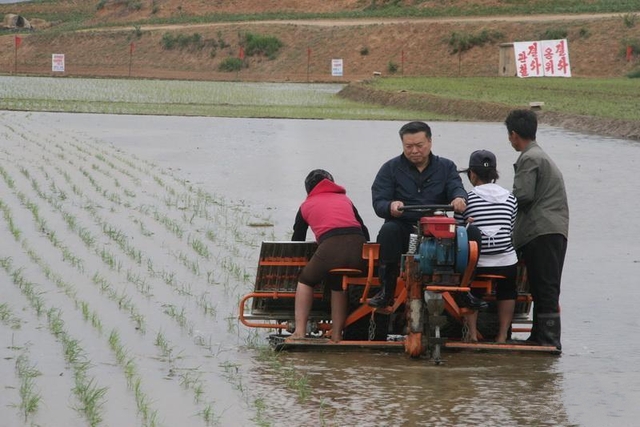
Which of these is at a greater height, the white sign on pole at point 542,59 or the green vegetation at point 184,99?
the white sign on pole at point 542,59

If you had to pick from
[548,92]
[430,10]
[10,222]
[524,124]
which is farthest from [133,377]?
[430,10]

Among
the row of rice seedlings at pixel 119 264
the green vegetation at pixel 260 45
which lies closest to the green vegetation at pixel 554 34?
the green vegetation at pixel 260 45

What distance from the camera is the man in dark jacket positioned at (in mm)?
7805

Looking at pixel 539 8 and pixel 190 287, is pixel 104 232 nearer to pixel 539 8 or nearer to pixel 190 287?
pixel 190 287

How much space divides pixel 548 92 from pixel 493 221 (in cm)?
3502

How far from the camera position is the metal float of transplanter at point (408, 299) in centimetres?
744

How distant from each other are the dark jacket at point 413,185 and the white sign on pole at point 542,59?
1928 inches

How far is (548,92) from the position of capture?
4219cm

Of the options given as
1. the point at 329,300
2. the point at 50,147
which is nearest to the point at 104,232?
the point at 329,300

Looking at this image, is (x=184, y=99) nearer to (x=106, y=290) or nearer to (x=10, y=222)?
(x=10, y=222)

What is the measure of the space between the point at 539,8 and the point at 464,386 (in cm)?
7958

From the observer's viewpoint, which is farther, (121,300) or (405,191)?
(121,300)

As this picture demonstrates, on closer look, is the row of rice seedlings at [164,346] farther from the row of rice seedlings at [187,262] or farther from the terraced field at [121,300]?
the row of rice seedlings at [187,262]

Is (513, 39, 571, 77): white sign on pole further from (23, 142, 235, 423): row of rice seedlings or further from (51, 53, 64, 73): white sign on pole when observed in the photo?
(23, 142, 235, 423): row of rice seedlings
